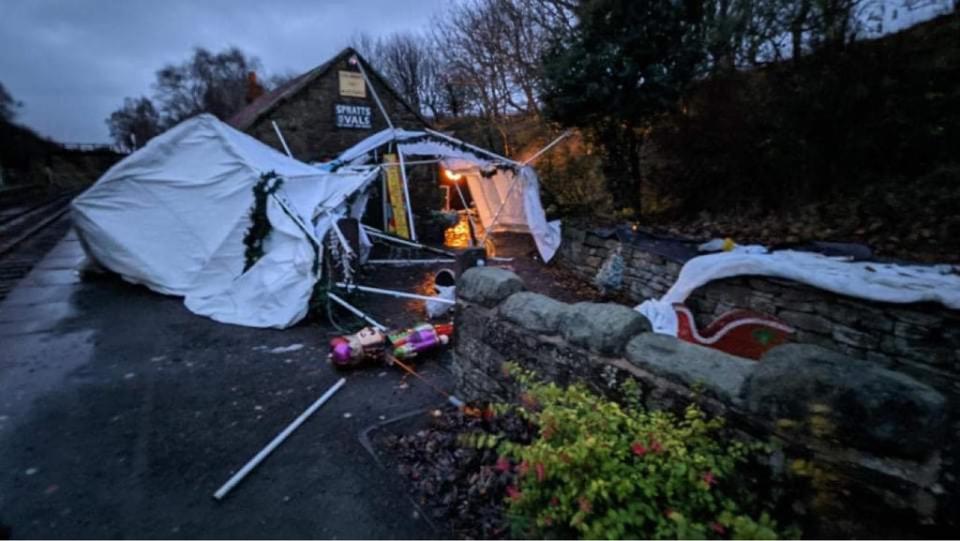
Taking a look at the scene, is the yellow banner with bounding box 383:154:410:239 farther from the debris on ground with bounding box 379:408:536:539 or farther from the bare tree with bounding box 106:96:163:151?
the bare tree with bounding box 106:96:163:151

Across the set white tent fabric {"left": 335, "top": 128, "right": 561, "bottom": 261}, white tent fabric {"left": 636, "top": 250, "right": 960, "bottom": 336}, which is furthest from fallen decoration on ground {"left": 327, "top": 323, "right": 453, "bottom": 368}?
white tent fabric {"left": 335, "top": 128, "right": 561, "bottom": 261}

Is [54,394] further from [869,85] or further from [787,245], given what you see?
[869,85]

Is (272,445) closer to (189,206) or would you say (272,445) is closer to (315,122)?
(189,206)

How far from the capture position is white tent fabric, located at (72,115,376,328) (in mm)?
6629

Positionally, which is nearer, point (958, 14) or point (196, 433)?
point (196, 433)

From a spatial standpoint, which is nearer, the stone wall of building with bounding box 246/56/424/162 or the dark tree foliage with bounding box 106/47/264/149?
the stone wall of building with bounding box 246/56/424/162

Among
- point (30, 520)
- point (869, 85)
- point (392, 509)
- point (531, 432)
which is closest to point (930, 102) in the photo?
point (869, 85)

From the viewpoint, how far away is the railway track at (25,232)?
28.2ft

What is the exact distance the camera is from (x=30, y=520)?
2484mm

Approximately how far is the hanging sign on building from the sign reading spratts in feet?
1.08

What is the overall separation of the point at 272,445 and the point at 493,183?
8803 mm

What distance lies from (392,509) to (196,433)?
1938mm

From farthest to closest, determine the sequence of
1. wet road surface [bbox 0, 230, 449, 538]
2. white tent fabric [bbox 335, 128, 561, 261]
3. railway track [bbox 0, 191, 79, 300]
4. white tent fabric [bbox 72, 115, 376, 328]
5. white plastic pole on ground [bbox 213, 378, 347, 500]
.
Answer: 1. white tent fabric [bbox 335, 128, 561, 261]
2. railway track [bbox 0, 191, 79, 300]
3. white tent fabric [bbox 72, 115, 376, 328]
4. white plastic pole on ground [bbox 213, 378, 347, 500]
5. wet road surface [bbox 0, 230, 449, 538]

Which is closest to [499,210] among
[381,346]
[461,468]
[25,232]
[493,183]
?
[493,183]
